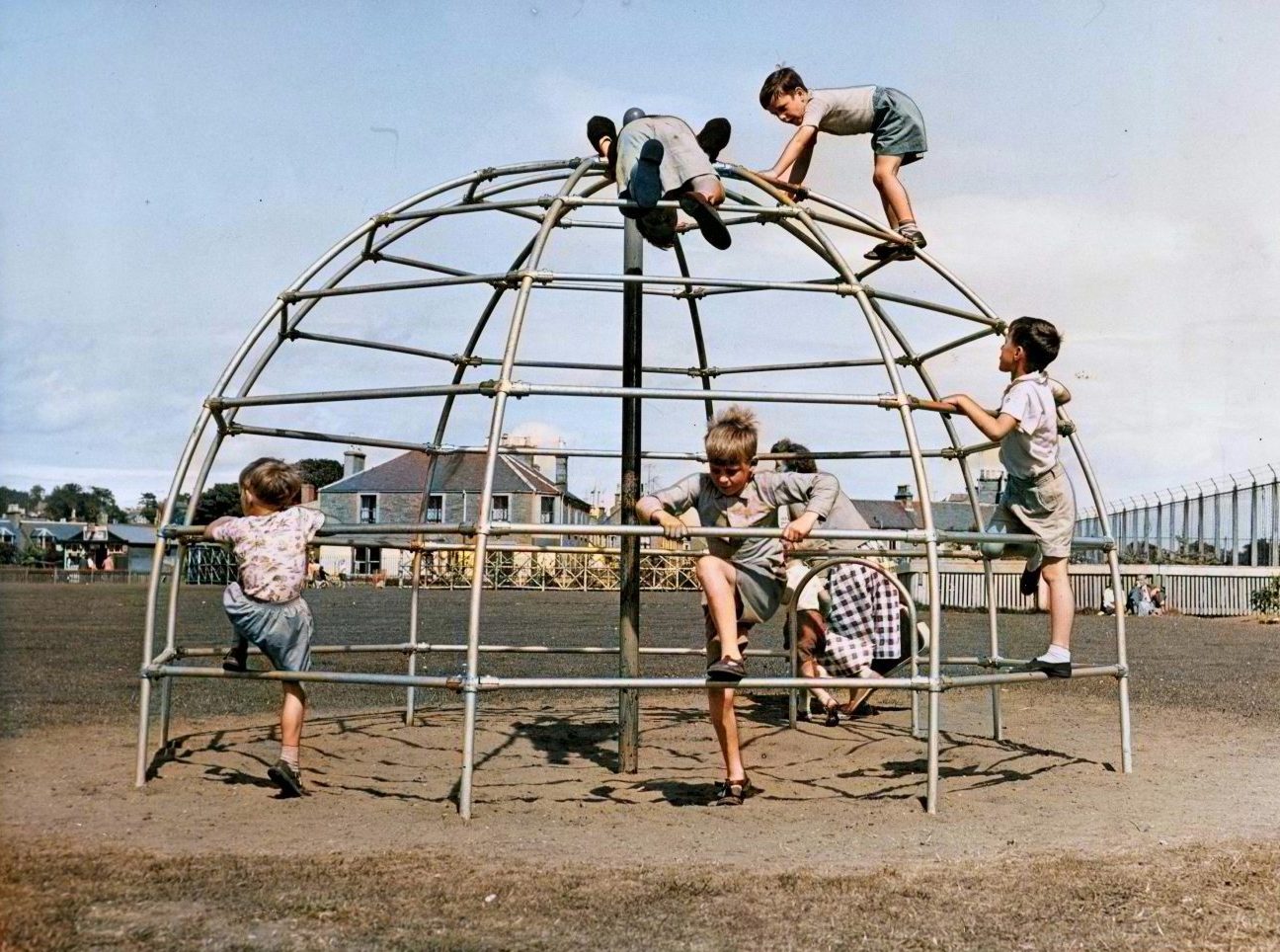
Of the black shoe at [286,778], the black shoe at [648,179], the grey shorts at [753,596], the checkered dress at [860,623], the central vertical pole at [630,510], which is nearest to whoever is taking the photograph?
the black shoe at [286,778]

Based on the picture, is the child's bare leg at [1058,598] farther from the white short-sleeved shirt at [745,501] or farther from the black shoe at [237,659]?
the black shoe at [237,659]

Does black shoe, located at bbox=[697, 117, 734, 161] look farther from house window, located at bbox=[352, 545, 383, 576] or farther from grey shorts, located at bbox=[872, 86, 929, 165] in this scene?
house window, located at bbox=[352, 545, 383, 576]

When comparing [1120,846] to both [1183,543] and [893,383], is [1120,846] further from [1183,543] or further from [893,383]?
[1183,543]

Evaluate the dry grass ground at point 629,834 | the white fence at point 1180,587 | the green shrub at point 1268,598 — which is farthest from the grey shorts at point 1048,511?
the green shrub at point 1268,598

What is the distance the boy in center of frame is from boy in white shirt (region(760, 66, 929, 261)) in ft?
5.35

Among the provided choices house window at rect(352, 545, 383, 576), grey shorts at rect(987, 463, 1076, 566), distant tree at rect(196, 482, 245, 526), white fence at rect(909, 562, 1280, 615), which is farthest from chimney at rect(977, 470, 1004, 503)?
distant tree at rect(196, 482, 245, 526)

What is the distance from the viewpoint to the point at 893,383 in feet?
18.5

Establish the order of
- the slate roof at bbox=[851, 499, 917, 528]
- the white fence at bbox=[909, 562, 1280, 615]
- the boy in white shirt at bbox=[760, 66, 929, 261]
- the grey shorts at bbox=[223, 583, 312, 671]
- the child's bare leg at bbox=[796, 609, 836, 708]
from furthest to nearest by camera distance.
→ the slate roof at bbox=[851, 499, 917, 528] → the white fence at bbox=[909, 562, 1280, 615] → the child's bare leg at bbox=[796, 609, 836, 708] → the boy in white shirt at bbox=[760, 66, 929, 261] → the grey shorts at bbox=[223, 583, 312, 671]

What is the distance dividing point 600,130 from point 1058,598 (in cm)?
320

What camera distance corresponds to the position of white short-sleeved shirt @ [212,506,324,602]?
571 cm

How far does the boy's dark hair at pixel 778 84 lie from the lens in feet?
22.1

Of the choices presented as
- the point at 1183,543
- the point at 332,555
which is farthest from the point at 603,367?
the point at 332,555

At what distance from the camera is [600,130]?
6.67m

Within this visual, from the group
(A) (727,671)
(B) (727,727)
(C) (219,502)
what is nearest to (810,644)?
(B) (727,727)
